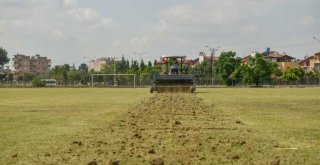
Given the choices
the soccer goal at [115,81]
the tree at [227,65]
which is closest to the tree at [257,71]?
the tree at [227,65]

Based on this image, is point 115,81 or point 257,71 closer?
point 257,71

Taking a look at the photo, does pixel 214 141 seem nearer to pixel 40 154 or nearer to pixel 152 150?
pixel 152 150

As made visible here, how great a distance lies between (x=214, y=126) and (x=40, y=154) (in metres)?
7.08

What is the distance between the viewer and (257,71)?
13375 centimetres

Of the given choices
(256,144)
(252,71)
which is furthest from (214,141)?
(252,71)

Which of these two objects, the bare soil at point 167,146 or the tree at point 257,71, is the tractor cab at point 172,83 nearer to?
the bare soil at point 167,146

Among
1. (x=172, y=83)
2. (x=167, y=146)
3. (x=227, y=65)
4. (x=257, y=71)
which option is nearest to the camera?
(x=167, y=146)

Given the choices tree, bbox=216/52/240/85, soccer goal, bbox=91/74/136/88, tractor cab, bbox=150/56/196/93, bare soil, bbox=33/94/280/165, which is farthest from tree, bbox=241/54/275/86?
bare soil, bbox=33/94/280/165

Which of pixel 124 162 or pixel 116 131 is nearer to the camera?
pixel 124 162

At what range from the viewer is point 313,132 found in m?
15.3

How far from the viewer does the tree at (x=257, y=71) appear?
132875 mm

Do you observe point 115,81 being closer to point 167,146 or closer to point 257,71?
point 257,71

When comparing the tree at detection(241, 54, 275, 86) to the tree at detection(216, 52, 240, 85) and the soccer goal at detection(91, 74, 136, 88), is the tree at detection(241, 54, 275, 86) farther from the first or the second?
the soccer goal at detection(91, 74, 136, 88)

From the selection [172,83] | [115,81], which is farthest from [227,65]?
[172,83]
